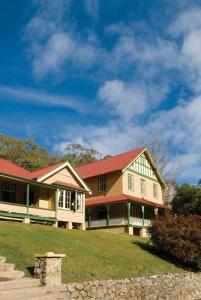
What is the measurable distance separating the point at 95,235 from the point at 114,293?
10055 mm

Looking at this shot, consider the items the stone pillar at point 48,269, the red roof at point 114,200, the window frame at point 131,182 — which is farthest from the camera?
the window frame at point 131,182

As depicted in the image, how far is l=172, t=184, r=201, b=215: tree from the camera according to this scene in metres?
36.8

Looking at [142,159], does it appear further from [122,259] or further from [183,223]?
[122,259]

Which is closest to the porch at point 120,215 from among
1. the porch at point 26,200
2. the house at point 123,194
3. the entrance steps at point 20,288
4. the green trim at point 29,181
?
the house at point 123,194

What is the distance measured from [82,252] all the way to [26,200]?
1162cm

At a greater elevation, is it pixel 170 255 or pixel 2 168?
pixel 2 168

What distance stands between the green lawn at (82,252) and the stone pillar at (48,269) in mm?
686

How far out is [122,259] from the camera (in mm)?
19391

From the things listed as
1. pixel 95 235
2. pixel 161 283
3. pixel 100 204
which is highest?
pixel 100 204

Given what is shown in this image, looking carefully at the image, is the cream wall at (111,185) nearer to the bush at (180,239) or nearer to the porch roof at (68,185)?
the porch roof at (68,185)

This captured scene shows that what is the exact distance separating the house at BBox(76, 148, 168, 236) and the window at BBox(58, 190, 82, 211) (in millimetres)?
4197

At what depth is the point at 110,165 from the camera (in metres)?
40.5

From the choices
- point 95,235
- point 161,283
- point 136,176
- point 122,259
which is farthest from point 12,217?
point 136,176

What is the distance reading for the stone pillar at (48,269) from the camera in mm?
12625
